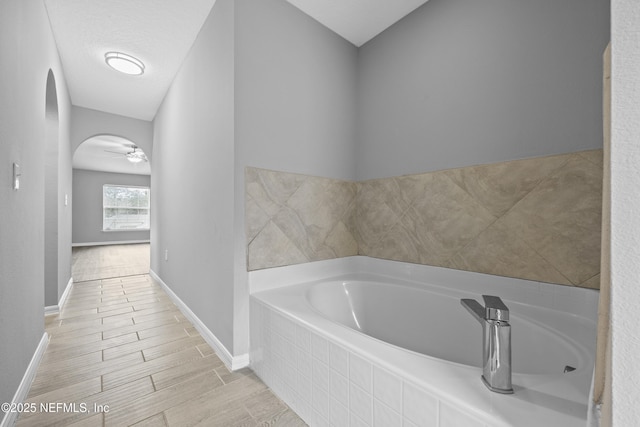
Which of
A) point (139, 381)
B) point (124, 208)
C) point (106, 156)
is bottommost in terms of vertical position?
point (139, 381)

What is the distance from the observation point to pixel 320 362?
3.58 feet

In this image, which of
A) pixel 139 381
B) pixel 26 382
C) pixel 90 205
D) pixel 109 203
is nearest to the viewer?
pixel 26 382

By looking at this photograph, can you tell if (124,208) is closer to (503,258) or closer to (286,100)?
(286,100)

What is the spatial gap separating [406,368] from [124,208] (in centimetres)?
1015

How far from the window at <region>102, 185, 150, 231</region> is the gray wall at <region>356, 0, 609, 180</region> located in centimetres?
908

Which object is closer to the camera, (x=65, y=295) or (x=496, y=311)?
(x=496, y=311)

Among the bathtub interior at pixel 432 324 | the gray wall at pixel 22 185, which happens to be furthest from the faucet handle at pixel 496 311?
the gray wall at pixel 22 185

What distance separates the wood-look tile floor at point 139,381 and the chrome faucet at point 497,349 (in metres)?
0.90

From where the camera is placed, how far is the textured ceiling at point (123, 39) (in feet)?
6.26

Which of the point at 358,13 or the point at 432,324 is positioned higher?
the point at 358,13

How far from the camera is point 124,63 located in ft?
8.34

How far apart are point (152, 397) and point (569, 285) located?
2151mm

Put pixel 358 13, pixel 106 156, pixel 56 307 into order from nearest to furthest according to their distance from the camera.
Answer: pixel 358 13 → pixel 56 307 → pixel 106 156

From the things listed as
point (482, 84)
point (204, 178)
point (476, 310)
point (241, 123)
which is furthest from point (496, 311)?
point (204, 178)
